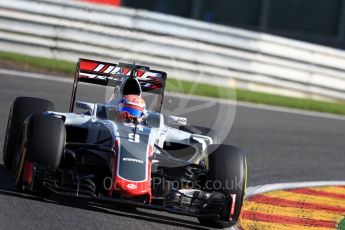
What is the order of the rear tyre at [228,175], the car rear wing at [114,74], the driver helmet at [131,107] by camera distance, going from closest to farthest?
the rear tyre at [228,175]
the driver helmet at [131,107]
the car rear wing at [114,74]

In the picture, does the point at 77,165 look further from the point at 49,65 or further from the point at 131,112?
the point at 49,65

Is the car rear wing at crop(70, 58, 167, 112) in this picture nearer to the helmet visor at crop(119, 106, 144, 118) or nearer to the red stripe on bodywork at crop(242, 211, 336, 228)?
the helmet visor at crop(119, 106, 144, 118)

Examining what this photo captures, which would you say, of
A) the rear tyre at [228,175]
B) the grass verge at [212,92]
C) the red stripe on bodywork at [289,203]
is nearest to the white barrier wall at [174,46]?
the grass verge at [212,92]

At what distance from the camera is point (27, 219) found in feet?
21.7

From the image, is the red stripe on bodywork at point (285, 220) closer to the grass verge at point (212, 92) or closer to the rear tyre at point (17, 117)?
the rear tyre at point (17, 117)

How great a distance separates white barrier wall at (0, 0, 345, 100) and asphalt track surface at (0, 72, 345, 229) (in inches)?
61.0

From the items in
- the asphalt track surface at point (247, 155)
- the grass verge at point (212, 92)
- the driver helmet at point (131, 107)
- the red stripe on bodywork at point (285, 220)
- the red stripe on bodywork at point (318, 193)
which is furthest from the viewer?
the grass verge at point (212, 92)

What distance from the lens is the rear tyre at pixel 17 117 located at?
8164 millimetres

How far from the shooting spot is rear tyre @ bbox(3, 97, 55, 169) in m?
8.16

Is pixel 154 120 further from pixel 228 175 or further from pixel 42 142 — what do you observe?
pixel 42 142

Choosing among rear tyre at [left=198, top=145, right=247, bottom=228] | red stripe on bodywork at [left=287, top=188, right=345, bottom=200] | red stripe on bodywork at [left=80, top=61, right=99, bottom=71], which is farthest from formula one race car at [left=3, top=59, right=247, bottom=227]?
red stripe on bodywork at [left=287, top=188, right=345, bottom=200]

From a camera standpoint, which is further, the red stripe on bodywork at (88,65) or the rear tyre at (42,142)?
the red stripe on bodywork at (88,65)

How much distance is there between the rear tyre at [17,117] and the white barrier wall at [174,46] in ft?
23.7

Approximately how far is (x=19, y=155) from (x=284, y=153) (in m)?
4.63
